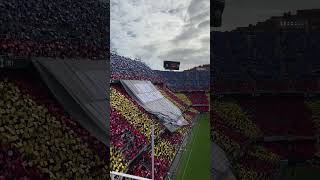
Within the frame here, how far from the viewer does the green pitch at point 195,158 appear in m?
4.53

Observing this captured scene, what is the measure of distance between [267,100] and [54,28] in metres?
2.46

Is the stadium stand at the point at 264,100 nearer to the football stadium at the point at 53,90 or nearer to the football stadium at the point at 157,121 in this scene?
the football stadium at the point at 157,121

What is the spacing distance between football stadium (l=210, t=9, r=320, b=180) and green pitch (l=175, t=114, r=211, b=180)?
30 cm

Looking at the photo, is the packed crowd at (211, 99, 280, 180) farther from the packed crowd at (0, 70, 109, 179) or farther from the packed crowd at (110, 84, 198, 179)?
the packed crowd at (0, 70, 109, 179)

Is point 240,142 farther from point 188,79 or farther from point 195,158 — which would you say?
point 188,79

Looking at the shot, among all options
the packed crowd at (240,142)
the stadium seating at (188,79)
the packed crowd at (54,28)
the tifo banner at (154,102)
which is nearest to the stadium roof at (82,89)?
the packed crowd at (54,28)

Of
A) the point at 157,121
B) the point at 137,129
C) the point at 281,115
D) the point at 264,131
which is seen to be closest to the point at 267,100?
the point at 281,115

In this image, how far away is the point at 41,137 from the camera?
13.9 feet

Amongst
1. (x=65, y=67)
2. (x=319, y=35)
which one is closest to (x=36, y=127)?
(x=65, y=67)

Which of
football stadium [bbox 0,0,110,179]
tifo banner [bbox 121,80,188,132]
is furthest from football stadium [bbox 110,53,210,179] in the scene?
football stadium [bbox 0,0,110,179]

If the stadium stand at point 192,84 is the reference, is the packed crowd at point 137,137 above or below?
below

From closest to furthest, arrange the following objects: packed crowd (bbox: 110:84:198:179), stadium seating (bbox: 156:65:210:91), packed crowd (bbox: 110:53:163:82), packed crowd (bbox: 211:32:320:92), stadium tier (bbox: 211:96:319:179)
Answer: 1. packed crowd (bbox: 211:32:320:92)
2. stadium tier (bbox: 211:96:319:179)
3. stadium seating (bbox: 156:65:210:91)
4. packed crowd (bbox: 110:84:198:179)
5. packed crowd (bbox: 110:53:163:82)

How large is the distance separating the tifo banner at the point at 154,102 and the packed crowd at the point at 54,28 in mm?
532

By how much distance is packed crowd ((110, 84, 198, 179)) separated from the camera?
14.7 feet
